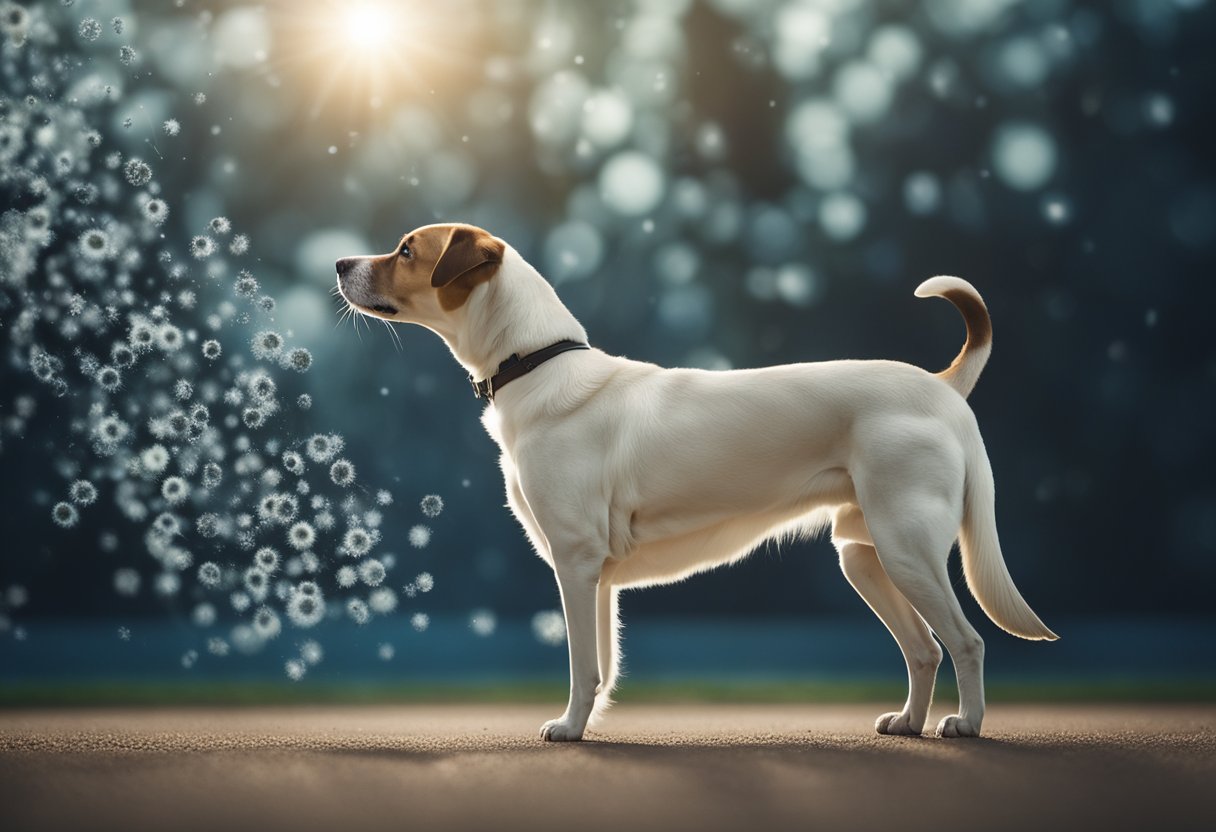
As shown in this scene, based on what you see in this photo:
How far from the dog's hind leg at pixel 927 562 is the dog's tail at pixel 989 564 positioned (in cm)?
13

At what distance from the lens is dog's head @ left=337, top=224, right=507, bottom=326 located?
9.58 ft

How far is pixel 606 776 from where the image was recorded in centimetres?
224

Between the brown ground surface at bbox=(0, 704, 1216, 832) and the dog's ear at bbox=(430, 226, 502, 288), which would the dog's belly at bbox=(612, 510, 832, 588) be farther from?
the dog's ear at bbox=(430, 226, 502, 288)

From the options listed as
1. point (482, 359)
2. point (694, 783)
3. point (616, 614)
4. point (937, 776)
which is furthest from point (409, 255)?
point (937, 776)

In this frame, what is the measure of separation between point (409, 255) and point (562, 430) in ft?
2.16

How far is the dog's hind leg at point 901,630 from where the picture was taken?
2.88 metres

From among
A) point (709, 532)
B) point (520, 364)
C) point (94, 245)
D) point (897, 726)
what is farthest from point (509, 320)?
point (94, 245)

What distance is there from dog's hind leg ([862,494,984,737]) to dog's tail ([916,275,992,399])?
401mm

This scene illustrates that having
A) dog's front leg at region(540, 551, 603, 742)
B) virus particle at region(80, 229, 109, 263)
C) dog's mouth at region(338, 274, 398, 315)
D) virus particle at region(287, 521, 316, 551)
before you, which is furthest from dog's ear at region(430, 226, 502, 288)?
virus particle at region(80, 229, 109, 263)

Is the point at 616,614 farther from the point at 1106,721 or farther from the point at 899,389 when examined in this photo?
the point at 1106,721

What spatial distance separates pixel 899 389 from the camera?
272 cm

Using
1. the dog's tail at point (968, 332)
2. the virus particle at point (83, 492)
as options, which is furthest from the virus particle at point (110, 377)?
the dog's tail at point (968, 332)

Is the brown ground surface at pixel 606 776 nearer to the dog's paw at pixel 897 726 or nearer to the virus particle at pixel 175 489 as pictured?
the dog's paw at pixel 897 726

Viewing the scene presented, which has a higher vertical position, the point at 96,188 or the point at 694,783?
the point at 96,188
